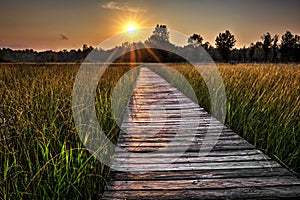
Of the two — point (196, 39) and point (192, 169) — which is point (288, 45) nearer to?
point (196, 39)

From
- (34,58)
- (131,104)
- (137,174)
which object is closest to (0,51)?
(34,58)

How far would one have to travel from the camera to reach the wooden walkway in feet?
6.15

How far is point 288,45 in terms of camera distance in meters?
58.7

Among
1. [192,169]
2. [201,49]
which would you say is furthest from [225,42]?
[192,169]

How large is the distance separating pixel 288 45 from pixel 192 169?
213 ft

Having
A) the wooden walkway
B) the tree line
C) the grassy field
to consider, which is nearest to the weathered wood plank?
the wooden walkway

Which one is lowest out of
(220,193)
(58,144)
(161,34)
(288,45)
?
(220,193)

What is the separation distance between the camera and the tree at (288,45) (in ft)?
191

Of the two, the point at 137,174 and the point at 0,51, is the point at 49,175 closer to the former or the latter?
the point at 137,174

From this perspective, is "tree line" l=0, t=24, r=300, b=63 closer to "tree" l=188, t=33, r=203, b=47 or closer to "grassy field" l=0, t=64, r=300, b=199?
"tree" l=188, t=33, r=203, b=47

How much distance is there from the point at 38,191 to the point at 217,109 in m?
3.31

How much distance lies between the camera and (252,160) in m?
2.41

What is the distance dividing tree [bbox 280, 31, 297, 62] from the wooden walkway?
61.8 meters

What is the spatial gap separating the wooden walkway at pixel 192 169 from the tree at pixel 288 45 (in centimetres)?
6183
